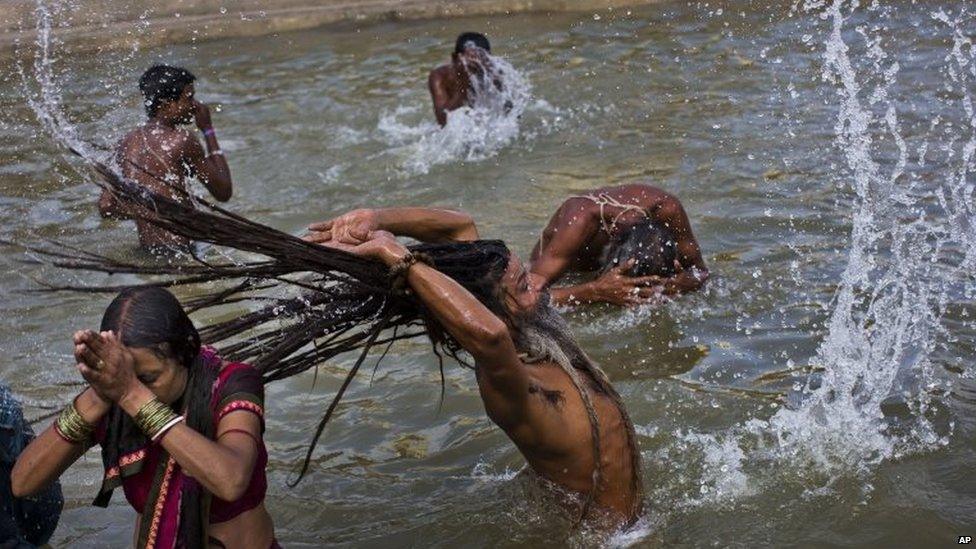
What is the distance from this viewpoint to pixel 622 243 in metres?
6.49

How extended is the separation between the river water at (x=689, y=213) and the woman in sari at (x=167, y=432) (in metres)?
0.86

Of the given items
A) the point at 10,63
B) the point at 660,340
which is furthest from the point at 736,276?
the point at 10,63

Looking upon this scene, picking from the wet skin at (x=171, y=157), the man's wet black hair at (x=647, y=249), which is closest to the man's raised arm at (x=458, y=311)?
the man's wet black hair at (x=647, y=249)

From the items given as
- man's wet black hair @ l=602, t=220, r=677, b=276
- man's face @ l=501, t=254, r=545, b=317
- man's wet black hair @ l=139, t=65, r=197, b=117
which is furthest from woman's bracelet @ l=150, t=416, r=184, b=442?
man's wet black hair @ l=139, t=65, r=197, b=117

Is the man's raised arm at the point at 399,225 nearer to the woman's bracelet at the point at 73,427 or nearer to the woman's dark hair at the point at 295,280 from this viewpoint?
the woman's dark hair at the point at 295,280

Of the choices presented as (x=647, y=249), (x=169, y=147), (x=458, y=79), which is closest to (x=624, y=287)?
(x=647, y=249)

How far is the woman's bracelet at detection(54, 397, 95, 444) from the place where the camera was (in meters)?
3.21

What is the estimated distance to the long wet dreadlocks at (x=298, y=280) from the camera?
333 cm

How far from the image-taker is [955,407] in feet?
17.5

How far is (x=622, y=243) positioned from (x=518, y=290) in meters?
2.81

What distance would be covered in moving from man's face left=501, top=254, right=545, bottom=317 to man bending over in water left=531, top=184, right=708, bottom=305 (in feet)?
8.39

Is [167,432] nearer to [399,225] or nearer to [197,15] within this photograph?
[399,225]

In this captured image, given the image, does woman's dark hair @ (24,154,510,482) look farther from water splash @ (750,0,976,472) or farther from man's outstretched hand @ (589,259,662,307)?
man's outstretched hand @ (589,259,662,307)

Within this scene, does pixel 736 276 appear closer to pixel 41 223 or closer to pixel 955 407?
pixel 955 407
